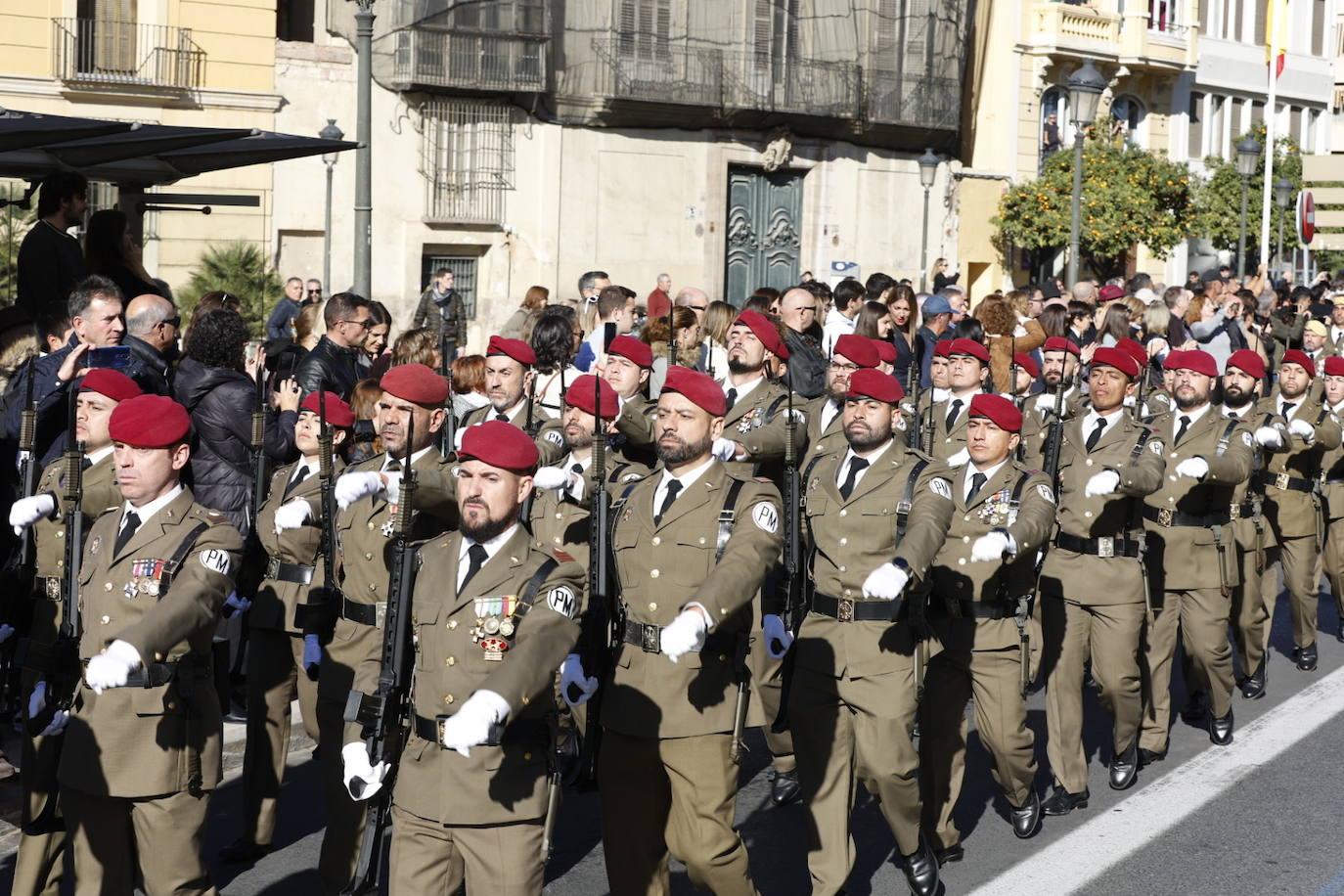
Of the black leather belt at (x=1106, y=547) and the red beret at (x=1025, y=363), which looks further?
the red beret at (x=1025, y=363)

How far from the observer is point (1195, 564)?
33.4ft

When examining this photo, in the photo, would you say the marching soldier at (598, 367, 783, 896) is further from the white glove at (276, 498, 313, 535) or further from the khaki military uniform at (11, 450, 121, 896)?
the khaki military uniform at (11, 450, 121, 896)

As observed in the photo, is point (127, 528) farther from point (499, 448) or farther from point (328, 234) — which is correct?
point (328, 234)

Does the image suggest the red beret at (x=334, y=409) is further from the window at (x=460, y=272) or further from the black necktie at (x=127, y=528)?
the window at (x=460, y=272)

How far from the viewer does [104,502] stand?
724 centimetres

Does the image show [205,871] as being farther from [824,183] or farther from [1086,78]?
[824,183]

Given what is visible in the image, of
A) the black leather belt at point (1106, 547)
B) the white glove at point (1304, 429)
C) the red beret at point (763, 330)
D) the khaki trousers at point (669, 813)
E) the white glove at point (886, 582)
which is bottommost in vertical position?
the khaki trousers at point (669, 813)

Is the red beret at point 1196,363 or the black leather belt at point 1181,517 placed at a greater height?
the red beret at point 1196,363

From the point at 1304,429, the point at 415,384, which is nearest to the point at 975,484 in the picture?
the point at 415,384

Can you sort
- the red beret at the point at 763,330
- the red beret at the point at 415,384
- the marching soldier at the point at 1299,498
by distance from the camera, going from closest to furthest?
the red beret at the point at 415,384, the red beret at the point at 763,330, the marching soldier at the point at 1299,498

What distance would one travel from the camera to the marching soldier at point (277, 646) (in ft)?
25.4

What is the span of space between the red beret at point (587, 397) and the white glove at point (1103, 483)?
7.36 feet

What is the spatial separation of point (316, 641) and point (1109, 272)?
1347 inches

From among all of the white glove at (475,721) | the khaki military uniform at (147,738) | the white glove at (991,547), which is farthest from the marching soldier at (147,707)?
the white glove at (991,547)
